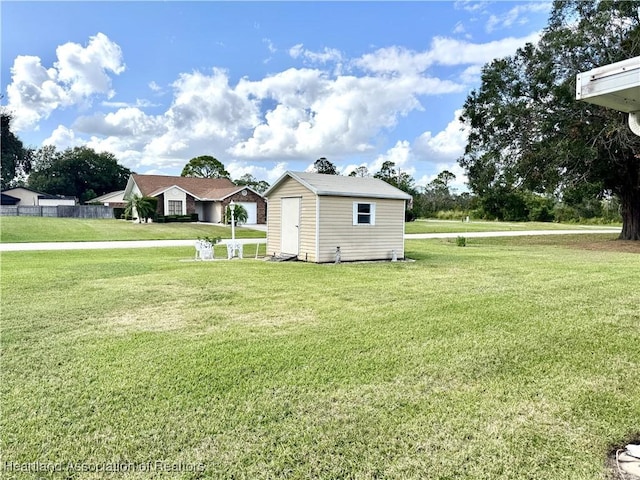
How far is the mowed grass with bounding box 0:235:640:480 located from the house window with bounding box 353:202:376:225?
481 centimetres

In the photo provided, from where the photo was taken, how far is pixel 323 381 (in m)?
3.47

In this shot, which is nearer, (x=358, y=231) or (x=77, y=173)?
(x=358, y=231)

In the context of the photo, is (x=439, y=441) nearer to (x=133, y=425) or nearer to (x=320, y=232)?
(x=133, y=425)

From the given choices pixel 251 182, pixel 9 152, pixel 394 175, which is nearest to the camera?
pixel 9 152

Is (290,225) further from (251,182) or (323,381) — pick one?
(251,182)

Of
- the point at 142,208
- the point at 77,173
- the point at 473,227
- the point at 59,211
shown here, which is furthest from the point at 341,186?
the point at 77,173

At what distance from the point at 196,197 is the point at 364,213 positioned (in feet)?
81.1

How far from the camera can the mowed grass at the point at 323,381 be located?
2482 millimetres

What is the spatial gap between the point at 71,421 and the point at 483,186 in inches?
761

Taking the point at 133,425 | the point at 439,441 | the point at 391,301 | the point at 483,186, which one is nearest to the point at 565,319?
the point at 391,301

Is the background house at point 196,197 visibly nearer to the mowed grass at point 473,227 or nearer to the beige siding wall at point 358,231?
the mowed grass at point 473,227

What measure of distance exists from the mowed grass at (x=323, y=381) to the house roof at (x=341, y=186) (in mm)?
4683

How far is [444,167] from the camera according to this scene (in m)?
55.2

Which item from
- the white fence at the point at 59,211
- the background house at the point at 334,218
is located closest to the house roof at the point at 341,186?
the background house at the point at 334,218
